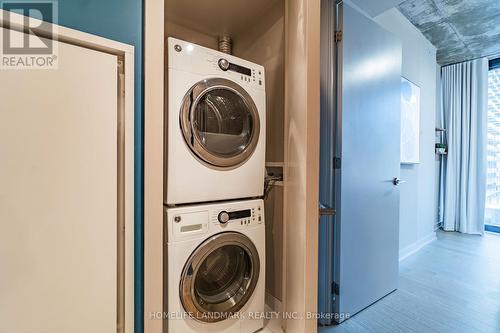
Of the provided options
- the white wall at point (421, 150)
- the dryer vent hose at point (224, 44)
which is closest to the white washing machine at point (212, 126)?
the dryer vent hose at point (224, 44)

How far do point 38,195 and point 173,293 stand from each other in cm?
67

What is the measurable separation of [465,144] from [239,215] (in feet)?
16.0

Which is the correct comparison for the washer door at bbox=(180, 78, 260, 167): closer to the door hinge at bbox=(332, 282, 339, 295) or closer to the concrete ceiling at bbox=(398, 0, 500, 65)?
the door hinge at bbox=(332, 282, 339, 295)

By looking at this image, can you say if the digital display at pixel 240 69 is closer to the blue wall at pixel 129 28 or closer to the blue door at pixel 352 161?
the blue wall at pixel 129 28

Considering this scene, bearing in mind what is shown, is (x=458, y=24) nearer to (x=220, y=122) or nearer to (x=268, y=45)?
(x=268, y=45)

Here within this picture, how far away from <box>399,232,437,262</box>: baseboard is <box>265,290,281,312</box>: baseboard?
2.34 meters

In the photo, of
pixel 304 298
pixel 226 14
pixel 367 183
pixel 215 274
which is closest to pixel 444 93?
pixel 367 183

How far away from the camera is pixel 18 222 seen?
2.43ft

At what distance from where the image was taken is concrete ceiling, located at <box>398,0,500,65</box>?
104 inches

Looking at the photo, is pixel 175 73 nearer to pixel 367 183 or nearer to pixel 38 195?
pixel 38 195

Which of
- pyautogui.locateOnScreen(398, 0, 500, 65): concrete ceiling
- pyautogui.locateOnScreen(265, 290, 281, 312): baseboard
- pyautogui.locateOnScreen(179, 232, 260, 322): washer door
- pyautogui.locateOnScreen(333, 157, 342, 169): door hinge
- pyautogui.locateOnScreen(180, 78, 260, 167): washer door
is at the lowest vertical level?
pyautogui.locateOnScreen(265, 290, 281, 312): baseboard

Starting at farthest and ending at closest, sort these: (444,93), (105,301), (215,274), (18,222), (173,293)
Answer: (444,93) < (215,274) < (173,293) < (105,301) < (18,222)

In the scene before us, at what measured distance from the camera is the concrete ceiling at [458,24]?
2.64m

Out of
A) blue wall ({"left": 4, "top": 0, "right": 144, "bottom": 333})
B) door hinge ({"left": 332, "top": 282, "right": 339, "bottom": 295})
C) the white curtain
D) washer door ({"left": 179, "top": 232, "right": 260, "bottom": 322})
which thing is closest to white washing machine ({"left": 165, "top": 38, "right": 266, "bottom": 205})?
blue wall ({"left": 4, "top": 0, "right": 144, "bottom": 333})
